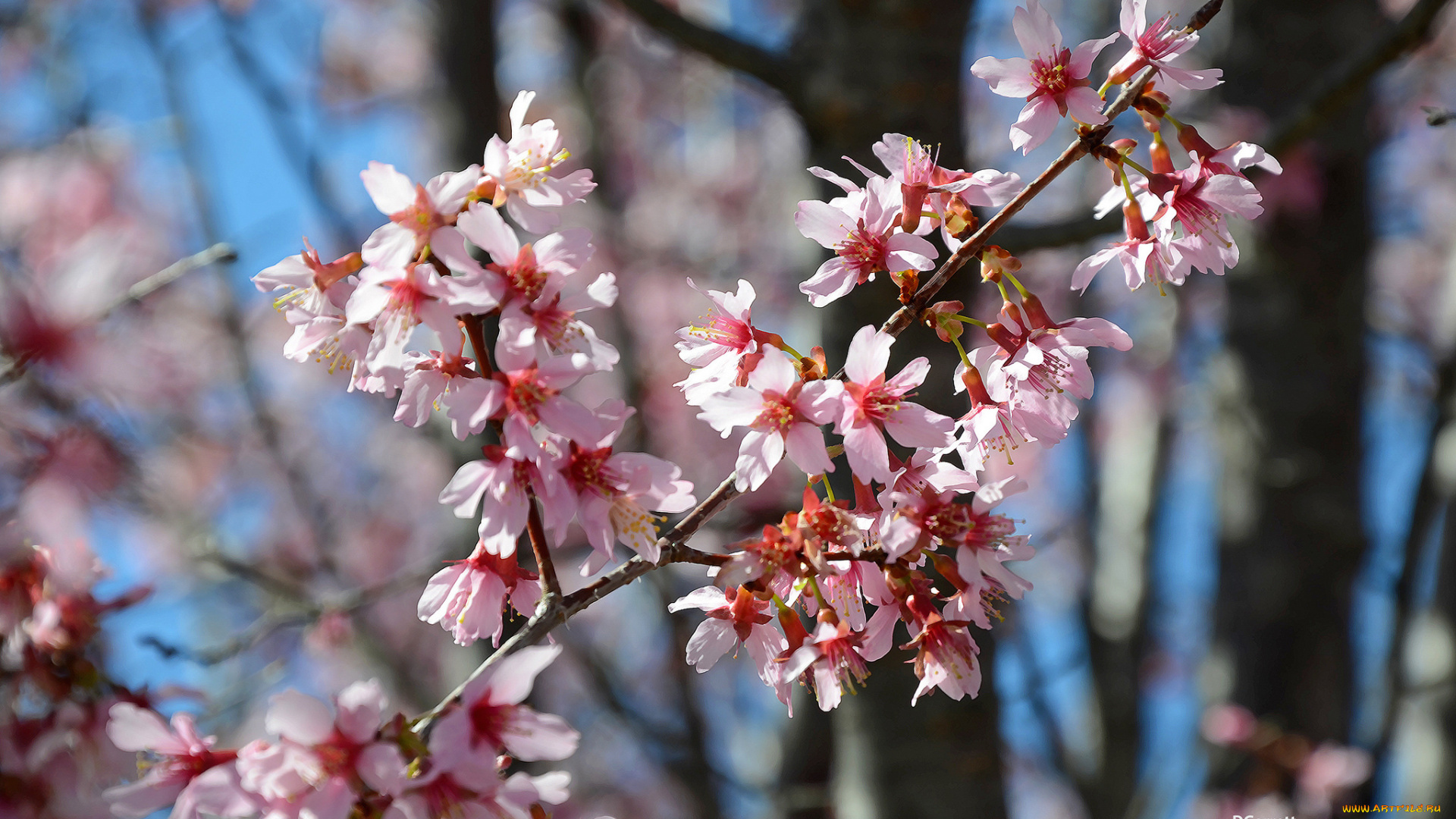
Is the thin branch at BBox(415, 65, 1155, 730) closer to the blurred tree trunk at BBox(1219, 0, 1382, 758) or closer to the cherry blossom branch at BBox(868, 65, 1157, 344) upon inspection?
the cherry blossom branch at BBox(868, 65, 1157, 344)

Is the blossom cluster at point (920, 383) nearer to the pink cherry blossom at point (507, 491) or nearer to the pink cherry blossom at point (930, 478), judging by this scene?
the pink cherry blossom at point (930, 478)

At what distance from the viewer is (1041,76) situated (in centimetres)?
130

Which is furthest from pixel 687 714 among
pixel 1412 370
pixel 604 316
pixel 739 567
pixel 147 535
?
pixel 147 535

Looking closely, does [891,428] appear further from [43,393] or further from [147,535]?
[147,535]

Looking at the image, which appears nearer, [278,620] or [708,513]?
[708,513]

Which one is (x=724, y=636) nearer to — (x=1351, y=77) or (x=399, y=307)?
(x=399, y=307)

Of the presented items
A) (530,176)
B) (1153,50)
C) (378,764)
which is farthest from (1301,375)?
(378,764)

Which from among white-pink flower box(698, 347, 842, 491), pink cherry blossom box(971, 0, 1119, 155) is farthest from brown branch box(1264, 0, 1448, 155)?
white-pink flower box(698, 347, 842, 491)

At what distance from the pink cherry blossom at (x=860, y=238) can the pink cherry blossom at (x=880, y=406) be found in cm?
13

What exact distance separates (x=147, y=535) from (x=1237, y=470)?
321 inches

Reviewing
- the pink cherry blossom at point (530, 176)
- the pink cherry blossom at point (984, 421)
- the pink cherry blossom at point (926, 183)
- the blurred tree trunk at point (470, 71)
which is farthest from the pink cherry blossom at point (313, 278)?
the blurred tree trunk at point (470, 71)

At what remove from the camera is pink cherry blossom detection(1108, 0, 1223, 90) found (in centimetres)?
123

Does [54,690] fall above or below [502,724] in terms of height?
below

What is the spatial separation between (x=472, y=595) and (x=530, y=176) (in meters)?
0.55
